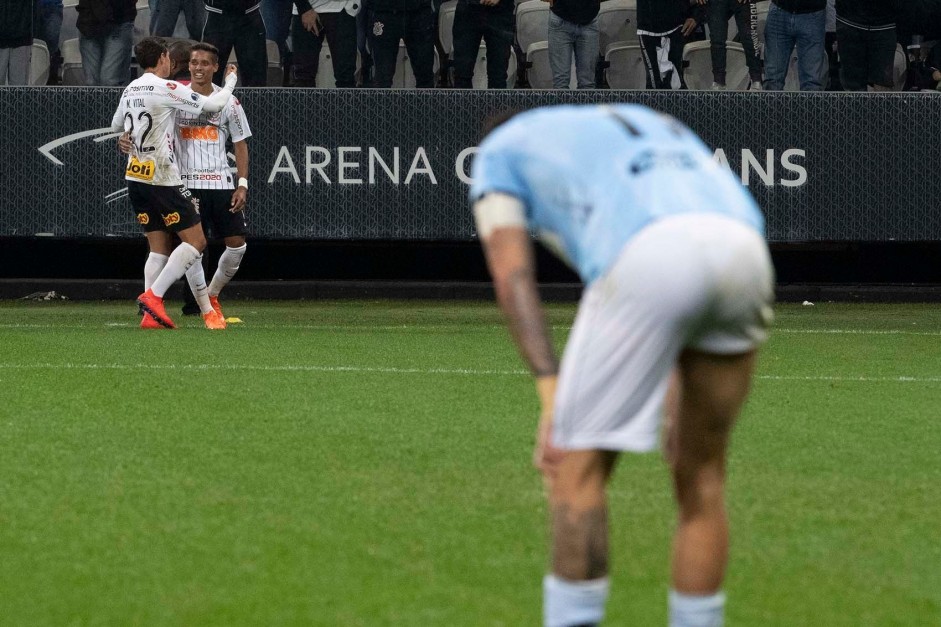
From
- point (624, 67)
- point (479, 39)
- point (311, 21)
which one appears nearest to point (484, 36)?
point (479, 39)

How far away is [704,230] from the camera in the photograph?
132 inches

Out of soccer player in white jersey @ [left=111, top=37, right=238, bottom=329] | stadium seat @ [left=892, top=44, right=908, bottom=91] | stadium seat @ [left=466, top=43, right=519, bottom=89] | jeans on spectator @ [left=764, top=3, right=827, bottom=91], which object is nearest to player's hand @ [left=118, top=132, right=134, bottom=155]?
soccer player in white jersey @ [left=111, top=37, right=238, bottom=329]

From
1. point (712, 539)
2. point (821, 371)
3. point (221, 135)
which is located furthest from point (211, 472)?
point (221, 135)

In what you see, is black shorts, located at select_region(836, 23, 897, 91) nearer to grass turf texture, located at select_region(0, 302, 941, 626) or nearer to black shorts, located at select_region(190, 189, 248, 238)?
grass turf texture, located at select_region(0, 302, 941, 626)

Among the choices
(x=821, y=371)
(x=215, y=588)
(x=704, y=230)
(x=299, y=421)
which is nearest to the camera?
(x=704, y=230)

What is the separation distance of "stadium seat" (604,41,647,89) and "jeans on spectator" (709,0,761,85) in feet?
2.43

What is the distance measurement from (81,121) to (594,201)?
45.3 feet

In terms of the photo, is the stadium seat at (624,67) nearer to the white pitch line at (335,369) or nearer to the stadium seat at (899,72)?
the stadium seat at (899,72)

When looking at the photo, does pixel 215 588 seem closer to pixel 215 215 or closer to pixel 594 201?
pixel 594 201

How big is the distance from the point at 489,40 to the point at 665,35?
1.79m

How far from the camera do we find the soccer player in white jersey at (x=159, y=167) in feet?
43.0

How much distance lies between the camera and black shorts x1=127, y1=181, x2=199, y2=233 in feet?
43.9

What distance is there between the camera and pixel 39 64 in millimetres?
16469

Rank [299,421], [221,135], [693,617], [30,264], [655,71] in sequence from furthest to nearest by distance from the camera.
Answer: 1. [30,264]
2. [655,71]
3. [221,135]
4. [299,421]
5. [693,617]
